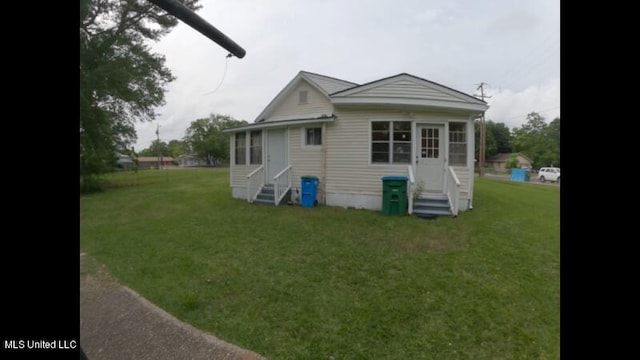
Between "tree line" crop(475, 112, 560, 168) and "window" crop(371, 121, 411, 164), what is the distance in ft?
138

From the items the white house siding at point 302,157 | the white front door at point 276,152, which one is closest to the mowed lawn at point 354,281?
the white house siding at point 302,157

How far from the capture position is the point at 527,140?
195 ft

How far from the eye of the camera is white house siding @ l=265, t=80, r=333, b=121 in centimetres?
1014

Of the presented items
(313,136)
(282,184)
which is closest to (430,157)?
(313,136)

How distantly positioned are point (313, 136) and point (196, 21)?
8.77 meters

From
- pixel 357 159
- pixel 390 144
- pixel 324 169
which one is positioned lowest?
pixel 324 169

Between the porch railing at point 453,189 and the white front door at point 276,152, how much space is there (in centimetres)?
534

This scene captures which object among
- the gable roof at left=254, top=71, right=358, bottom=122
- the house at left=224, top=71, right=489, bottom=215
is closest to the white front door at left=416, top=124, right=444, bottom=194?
the house at left=224, top=71, right=489, bottom=215

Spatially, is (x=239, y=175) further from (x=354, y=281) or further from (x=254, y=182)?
(x=354, y=281)

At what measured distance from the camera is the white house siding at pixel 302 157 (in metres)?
9.78

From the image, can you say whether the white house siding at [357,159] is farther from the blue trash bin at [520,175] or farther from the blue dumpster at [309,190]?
the blue trash bin at [520,175]

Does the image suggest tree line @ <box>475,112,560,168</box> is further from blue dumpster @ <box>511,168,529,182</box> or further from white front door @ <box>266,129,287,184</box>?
white front door @ <box>266,129,287,184</box>
